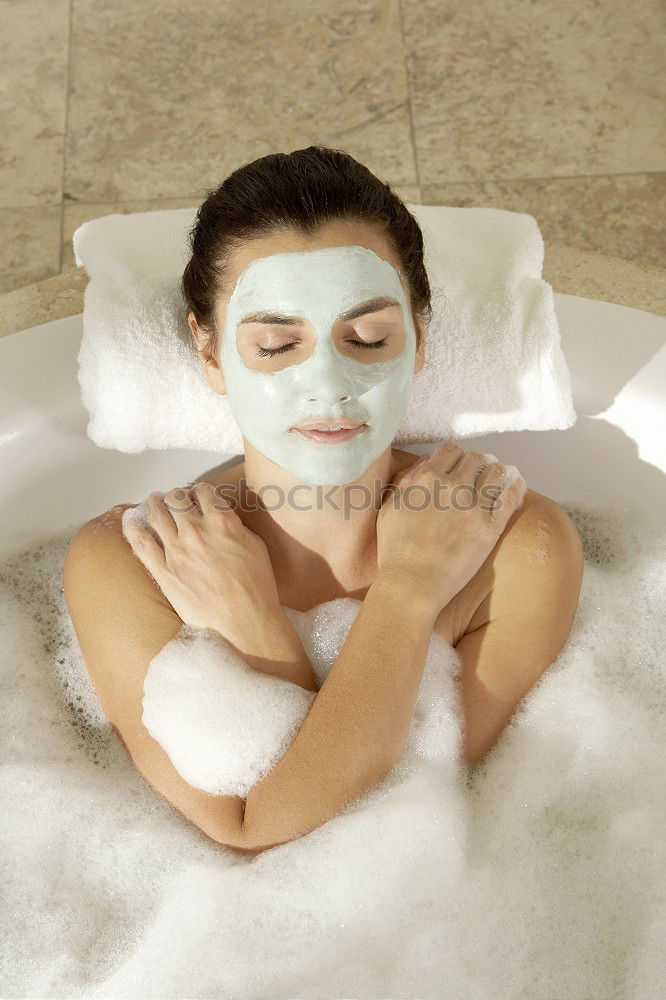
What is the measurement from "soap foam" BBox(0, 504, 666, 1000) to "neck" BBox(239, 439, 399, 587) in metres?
0.06

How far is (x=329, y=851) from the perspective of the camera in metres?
→ 1.16

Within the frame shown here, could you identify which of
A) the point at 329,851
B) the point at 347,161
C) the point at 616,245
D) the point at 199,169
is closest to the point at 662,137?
the point at 616,245

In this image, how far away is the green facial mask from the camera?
3.71 feet

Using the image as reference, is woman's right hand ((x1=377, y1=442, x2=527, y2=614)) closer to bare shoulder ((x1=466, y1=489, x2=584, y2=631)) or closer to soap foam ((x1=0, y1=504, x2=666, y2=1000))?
bare shoulder ((x1=466, y1=489, x2=584, y2=631))

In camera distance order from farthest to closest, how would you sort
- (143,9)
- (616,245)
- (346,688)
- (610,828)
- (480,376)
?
1. (143,9)
2. (616,245)
3. (480,376)
4. (610,828)
5. (346,688)

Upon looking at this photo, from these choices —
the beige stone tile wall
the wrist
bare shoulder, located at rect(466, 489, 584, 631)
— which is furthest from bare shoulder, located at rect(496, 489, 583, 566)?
the beige stone tile wall

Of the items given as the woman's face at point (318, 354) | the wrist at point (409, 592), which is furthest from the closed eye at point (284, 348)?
the wrist at point (409, 592)

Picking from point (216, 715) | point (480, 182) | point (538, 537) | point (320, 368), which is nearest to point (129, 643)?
point (216, 715)

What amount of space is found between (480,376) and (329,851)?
1.99 feet

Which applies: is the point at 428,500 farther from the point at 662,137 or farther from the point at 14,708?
the point at 662,137

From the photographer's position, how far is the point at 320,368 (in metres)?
1.12

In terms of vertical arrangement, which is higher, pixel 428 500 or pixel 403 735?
pixel 428 500

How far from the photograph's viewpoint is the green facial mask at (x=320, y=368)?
3.71ft

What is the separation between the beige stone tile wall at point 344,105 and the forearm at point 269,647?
95 cm
